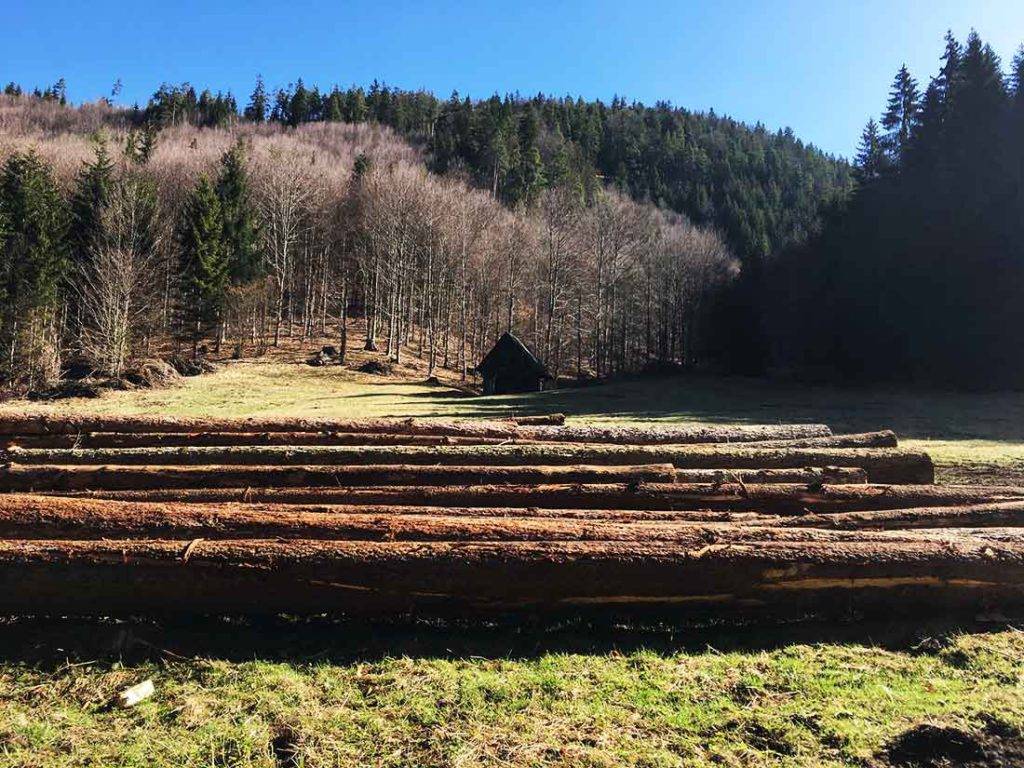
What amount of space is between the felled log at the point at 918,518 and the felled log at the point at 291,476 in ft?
4.19

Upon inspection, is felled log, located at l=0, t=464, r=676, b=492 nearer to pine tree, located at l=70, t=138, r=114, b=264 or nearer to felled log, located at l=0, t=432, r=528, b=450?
felled log, located at l=0, t=432, r=528, b=450

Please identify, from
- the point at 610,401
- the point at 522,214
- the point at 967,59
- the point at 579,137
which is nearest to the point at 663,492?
the point at 610,401

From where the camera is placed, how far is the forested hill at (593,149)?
285ft

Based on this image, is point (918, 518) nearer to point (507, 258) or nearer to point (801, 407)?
point (801, 407)

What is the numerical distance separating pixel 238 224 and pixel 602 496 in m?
51.3

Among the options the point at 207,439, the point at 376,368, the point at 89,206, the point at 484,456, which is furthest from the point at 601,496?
the point at 89,206

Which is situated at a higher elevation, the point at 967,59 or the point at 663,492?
the point at 967,59

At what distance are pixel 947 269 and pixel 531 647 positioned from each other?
38.6m

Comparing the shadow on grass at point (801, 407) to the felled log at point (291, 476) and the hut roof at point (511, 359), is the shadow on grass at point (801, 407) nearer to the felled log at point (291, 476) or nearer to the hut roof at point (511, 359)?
the hut roof at point (511, 359)

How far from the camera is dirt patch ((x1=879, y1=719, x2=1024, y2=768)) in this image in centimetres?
296

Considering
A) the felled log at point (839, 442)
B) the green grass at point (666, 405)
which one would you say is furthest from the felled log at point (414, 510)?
the green grass at point (666, 405)

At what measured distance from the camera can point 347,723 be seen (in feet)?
10.9

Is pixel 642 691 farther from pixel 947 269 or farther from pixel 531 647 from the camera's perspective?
pixel 947 269

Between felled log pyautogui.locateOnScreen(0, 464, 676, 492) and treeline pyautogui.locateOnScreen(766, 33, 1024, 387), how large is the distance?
112 ft
